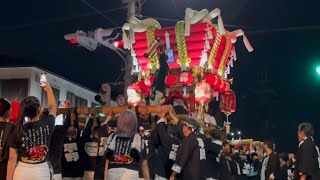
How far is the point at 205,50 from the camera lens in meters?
12.5

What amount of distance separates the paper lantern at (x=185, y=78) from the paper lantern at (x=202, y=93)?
0.36 meters

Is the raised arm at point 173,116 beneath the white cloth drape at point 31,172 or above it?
above

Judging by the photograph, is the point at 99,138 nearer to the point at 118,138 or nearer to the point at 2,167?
the point at 118,138

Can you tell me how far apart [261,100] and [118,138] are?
32316 mm

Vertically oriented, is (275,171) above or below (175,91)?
below

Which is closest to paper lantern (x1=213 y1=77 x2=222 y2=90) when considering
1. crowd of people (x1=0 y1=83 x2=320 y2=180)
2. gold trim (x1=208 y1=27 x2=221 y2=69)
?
gold trim (x1=208 y1=27 x2=221 y2=69)

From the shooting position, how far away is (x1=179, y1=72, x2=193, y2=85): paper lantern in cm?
1256

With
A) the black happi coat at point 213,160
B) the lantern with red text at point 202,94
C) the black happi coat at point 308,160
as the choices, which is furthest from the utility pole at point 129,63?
the black happi coat at point 308,160

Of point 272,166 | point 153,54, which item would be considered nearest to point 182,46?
point 153,54

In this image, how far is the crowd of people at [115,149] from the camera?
18.0 feet

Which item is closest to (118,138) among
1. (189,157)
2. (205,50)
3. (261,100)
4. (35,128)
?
(35,128)

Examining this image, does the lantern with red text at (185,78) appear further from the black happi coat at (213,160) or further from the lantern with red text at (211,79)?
the black happi coat at (213,160)

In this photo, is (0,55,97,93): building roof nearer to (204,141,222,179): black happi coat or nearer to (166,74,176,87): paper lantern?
(166,74,176,87): paper lantern

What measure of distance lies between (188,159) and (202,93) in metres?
4.37
